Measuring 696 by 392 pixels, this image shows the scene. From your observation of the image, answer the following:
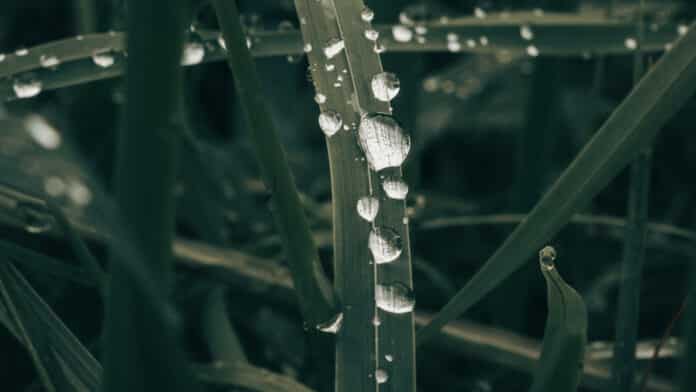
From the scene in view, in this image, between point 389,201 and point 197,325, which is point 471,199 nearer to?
point 197,325

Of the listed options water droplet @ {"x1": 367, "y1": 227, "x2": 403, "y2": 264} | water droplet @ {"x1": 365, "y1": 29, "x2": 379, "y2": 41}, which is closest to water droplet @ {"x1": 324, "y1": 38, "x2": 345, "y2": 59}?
water droplet @ {"x1": 365, "y1": 29, "x2": 379, "y2": 41}

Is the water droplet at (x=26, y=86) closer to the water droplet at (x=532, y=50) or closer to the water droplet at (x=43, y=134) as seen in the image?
the water droplet at (x=43, y=134)

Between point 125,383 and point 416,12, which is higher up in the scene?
point 416,12

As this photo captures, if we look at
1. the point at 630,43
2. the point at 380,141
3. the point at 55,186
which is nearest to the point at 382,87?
the point at 380,141

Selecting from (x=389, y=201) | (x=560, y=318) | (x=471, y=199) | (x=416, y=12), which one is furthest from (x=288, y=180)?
(x=471, y=199)

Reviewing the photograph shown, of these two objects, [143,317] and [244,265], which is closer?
[143,317]

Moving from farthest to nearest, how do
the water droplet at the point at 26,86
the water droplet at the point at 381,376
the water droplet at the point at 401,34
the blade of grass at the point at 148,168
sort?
the water droplet at the point at 401,34 → the water droplet at the point at 26,86 → the water droplet at the point at 381,376 → the blade of grass at the point at 148,168

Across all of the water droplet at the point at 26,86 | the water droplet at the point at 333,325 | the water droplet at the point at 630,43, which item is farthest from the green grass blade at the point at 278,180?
the water droplet at the point at 630,43
